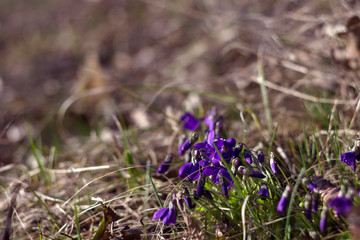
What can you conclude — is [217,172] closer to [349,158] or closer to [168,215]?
[168,215]

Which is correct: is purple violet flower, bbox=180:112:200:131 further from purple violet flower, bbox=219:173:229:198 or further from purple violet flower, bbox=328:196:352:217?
purple violet flower, bbox=328:196:352:217

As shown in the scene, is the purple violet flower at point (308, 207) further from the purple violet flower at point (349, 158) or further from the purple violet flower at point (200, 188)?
the purple violet flower at point (200, 188)

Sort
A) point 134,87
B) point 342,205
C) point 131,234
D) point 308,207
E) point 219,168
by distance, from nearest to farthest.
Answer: point 342,205
point 308,207
point 219,168
point 131,234
point 134,87

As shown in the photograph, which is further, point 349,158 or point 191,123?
point 191,123

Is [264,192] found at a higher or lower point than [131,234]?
higher

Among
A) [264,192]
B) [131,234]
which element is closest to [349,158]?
[264,192]

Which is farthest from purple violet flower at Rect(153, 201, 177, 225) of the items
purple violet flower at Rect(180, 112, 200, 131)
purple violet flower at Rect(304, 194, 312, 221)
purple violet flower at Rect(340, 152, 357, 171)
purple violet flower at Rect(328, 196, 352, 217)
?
purple violet flower at Rect(180, 112, 200, 131)

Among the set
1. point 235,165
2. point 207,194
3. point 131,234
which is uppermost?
point 235,165

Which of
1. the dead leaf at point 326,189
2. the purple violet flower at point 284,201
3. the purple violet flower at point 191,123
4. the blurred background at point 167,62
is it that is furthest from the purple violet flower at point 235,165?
the blurred background at point 167,62

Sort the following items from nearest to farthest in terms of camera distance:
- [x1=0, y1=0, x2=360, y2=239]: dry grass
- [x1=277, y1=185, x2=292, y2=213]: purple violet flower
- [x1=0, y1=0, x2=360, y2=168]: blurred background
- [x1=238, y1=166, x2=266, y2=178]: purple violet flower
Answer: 1. [x1=277, y1=185, x2=292, y2=213]: purple violet flower
2. [x1=238, y1=166, x2=266, y2=178]: purple violet flower
3. [x1=0, y1=0, x2=360, y2=239]: dry grass
4. [x1=0, y1=0, x2=360, y2=168]: blurred background

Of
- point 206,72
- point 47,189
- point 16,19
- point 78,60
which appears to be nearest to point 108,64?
point 78,60

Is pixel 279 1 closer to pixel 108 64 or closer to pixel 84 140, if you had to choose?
pixel 108 64
